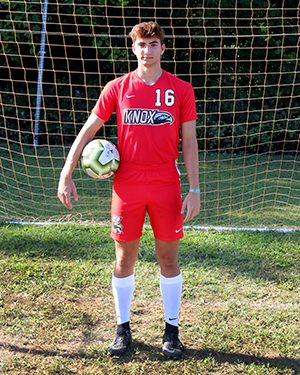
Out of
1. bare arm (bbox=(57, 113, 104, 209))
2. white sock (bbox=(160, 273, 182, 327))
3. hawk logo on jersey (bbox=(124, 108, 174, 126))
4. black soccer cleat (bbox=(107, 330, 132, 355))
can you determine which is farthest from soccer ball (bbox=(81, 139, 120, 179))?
black soccer cleat (bbox=(107, 330, 132, 355))

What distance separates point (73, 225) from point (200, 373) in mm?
2620

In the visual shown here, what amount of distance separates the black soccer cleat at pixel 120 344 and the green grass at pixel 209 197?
2357 millimetres

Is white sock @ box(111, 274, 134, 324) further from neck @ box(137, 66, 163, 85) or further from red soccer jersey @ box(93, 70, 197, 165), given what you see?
neck @ box(137, 66, 163, 85)

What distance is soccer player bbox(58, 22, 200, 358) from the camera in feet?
7.54

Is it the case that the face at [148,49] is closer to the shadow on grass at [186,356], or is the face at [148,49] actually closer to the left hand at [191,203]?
A: the left hand at [191,203]

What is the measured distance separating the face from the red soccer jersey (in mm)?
130

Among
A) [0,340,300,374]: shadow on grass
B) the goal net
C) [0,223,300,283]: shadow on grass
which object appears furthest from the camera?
the goal net

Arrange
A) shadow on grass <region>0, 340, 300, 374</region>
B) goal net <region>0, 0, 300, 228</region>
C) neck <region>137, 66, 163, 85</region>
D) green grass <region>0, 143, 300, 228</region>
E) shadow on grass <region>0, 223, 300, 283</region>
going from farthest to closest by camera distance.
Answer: goal net <region>0, 0, 300, 228</region> < green grass <region>0, 143, 300, 228</region> < shadow on grass <region>0, 223, 300, 283</region> < shadow on grass <region>0, 340, 300, 374</region> < neck <region>137, 66, 163, 85</region>

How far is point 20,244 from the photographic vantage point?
158 inches

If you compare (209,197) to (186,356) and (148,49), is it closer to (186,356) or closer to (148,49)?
(186,356)

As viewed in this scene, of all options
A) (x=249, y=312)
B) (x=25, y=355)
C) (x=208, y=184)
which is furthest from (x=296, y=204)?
(x=25, y=355)

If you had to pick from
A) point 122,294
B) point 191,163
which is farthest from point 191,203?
point 122,294

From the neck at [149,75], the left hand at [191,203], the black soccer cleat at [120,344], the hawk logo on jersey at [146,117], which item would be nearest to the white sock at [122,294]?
the black soccer cleat at [120,344]

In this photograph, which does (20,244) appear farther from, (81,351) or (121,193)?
(121,193)
